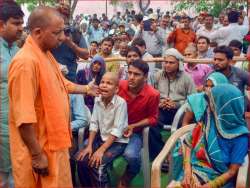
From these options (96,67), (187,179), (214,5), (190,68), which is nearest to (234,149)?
(187,179)

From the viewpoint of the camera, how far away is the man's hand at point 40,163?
9.31 ft

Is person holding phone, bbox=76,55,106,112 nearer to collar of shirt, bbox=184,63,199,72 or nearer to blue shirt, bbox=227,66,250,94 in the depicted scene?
collar of shirt, bbox=184,63,199,72

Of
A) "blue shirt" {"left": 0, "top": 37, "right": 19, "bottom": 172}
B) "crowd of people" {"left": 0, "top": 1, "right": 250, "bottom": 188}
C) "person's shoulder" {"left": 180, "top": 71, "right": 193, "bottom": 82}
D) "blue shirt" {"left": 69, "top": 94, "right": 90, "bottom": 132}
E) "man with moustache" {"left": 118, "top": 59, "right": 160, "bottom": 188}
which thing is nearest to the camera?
"crowd of people" {"left": 0, "top": 1, "right": 250, "bottom": 188}

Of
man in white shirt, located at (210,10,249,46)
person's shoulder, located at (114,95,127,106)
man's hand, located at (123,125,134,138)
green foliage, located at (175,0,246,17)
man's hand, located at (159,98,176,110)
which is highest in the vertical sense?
green foliage, located at (175,0,246,17)

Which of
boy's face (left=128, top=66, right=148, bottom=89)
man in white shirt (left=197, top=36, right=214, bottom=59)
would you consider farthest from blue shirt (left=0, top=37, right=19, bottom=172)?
man in white shirt (left=197, top=36, right=214, bottom=59)

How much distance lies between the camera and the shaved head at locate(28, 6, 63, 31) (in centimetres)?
288

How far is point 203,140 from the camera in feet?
11.4

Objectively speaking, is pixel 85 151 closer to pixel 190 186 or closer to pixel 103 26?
pixel 190 186

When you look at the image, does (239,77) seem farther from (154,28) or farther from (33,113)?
(154,28)

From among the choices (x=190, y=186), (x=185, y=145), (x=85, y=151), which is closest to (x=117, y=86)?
(x=85, y=151)

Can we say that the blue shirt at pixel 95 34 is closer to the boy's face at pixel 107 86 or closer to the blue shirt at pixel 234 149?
the boy's face at pixel 107 86

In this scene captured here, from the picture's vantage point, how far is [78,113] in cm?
463

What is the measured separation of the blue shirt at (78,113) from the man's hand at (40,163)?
1687 millimetres

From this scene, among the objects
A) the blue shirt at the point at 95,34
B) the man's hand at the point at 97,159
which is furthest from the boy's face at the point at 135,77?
the blue shirt at the point at 95,34
